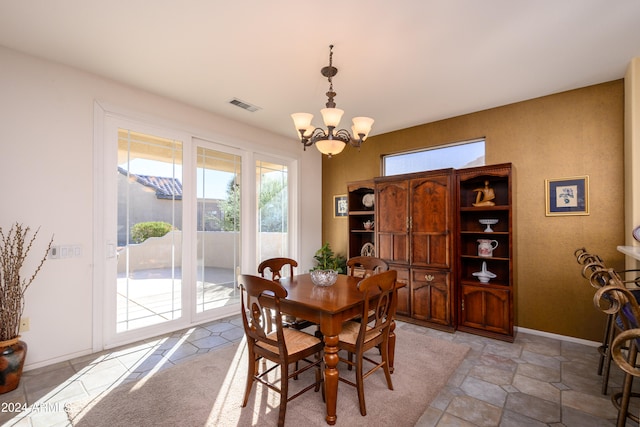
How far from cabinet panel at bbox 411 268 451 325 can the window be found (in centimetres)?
159

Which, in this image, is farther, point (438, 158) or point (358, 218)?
point (358, 218)

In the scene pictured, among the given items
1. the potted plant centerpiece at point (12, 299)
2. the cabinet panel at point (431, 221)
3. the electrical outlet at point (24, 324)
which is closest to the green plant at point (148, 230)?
the potted plant centerpiece at point (12, 299)

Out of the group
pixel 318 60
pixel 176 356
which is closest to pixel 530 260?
pixel 318 60

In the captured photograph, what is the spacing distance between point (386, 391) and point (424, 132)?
352 cm

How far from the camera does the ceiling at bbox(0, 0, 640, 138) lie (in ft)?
6.94

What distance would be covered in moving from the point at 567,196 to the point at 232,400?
3.94m

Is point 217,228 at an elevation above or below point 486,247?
above

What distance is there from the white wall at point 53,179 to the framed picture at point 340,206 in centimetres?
350

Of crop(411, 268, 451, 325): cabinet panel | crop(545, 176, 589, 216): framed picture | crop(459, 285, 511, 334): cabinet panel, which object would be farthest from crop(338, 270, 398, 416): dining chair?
crop(545, 176, 589, 216): framed picture

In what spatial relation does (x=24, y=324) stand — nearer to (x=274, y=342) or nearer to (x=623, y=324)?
(x=274, y=342)

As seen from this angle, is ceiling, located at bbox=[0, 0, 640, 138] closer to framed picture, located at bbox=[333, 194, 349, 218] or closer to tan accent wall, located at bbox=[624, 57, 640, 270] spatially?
tan accent wall, located at bbox=[624, 57, 640, 270]

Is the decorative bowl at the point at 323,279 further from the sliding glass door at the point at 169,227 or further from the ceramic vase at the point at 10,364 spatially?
the ceramic vase at the point at 10,364

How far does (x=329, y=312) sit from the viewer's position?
1859 mm

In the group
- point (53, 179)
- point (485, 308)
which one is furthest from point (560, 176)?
point (53, 179)
